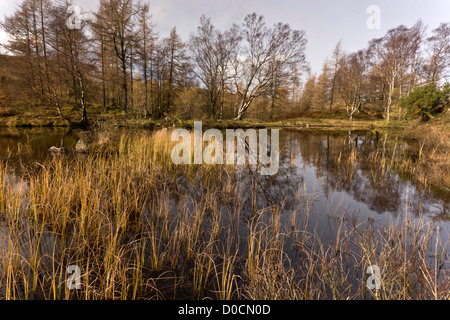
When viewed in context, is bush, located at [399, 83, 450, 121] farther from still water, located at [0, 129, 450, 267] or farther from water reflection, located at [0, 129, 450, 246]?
still water, located at [0, 129, 450, 267]

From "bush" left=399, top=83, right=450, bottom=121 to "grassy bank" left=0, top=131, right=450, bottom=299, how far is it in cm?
1624

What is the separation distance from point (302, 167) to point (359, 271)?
17.0 ft

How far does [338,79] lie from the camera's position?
33.9 meters

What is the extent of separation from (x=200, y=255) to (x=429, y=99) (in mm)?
18779

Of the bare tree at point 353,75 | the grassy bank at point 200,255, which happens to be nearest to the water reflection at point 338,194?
the grassy bank at point 200,255

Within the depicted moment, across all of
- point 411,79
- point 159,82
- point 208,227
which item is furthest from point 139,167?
point 411,79

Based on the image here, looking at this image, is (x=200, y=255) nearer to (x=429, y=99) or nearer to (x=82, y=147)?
(x=82, y=147)

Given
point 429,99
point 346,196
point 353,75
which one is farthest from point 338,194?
point 353,75

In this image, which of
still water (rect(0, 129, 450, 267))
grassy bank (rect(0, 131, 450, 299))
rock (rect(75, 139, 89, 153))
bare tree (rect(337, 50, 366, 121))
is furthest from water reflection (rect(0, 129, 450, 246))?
bare tree (rect(337, 50, 366, 121))

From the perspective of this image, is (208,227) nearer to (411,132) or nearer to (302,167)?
(302,167)

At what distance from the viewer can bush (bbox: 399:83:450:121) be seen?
13148 mm

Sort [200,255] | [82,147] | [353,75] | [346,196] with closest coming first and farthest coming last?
[200,255]
[346,196]
[82,147]
[353,75]

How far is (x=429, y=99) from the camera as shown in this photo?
13359 millimetres

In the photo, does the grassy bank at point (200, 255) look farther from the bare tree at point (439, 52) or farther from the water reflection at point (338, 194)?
the bare tree at point (439, 52)
